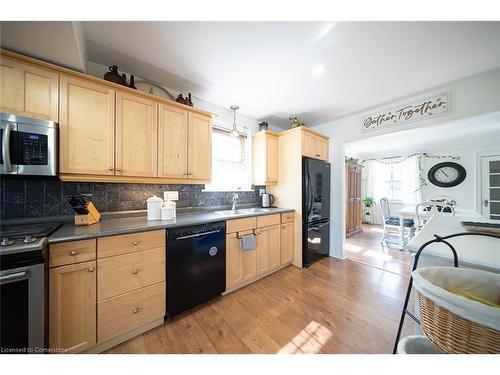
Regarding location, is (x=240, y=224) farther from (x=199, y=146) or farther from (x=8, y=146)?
(x=8, y=146)

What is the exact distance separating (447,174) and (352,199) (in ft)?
8.08

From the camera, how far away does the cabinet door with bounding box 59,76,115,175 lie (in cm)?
135

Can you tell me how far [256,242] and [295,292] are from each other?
710mm

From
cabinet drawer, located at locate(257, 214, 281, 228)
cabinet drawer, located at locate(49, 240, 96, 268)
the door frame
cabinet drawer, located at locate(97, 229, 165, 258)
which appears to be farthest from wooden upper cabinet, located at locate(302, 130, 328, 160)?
the door frame

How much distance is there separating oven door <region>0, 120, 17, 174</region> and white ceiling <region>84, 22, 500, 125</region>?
92cm

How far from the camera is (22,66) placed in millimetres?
1206

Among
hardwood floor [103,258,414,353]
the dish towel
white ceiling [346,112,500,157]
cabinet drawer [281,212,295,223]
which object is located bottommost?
hardwood floor [103,258,414,353]

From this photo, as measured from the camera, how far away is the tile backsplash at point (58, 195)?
135 centimetres

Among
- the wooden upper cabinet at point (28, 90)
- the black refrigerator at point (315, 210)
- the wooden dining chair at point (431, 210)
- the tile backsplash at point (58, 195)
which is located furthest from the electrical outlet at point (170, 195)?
the wooden dining chair at point (431, 210)

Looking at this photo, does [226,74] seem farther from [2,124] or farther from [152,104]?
[2,124]

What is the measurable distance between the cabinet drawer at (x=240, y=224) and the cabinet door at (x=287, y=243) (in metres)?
0.61

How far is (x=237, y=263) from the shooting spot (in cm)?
203

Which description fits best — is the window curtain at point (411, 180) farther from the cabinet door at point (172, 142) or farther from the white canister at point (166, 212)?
the white canister at point (166, 212)

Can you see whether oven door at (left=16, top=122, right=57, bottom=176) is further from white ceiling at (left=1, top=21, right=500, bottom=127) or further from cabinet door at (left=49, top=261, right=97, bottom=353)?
cabinet door at (left=49, top=261, right=97, bottom=353)
